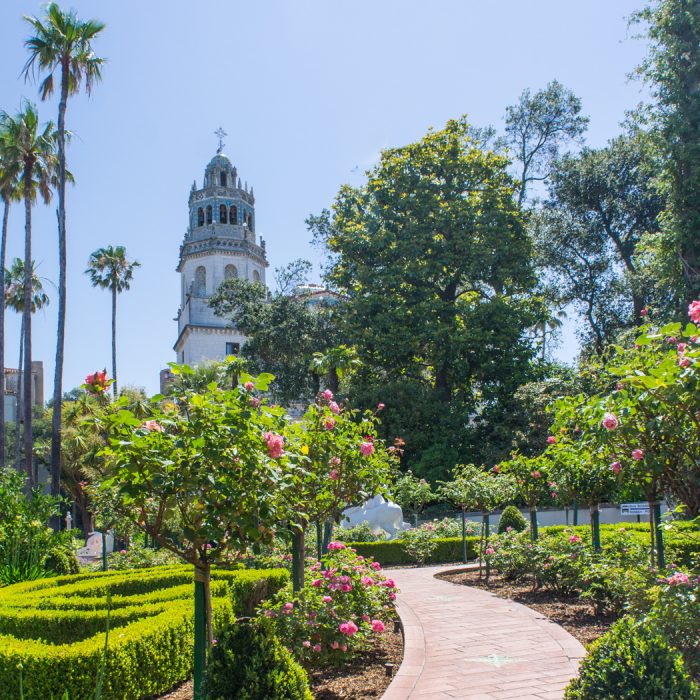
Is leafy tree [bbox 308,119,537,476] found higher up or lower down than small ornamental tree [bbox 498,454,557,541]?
higher up

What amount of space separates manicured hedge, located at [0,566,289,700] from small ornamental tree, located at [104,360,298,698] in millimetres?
1809

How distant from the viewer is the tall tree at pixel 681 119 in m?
20.1

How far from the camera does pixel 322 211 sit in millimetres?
35625

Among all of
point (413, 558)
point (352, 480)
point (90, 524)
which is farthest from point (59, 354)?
point (90, 524)

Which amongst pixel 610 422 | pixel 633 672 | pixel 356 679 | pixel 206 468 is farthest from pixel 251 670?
pixel 610 422

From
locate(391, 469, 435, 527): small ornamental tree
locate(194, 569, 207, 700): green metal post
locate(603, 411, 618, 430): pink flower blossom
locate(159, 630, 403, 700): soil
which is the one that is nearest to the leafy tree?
locate(391, 469, 435, 527): small ornamental tree

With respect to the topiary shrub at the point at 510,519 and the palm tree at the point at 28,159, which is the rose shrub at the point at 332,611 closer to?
the topiary shrub at the point at 510,519

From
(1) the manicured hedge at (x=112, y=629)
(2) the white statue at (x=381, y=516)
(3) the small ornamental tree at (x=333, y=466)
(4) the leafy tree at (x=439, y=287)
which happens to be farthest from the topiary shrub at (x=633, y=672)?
(4) the leafy tree at (x=439, y=287)

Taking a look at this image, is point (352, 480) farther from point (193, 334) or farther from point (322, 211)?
point (193, 334)

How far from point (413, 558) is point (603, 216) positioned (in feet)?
73.7

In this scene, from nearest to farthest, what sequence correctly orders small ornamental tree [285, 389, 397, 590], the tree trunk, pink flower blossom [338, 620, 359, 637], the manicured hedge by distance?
the manicured hedge, pink flower blossom [338, 620, 359, 637], small ornamental tree [285, 389, 397, 590], the tree trunk

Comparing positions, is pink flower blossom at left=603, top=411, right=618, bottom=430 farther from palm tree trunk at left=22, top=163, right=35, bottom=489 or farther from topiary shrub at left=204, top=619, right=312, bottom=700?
palm tree trunk at left=22, top=163, right=35, bottom=489

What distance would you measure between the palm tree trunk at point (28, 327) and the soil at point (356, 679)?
15545mm

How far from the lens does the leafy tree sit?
28.5 m
